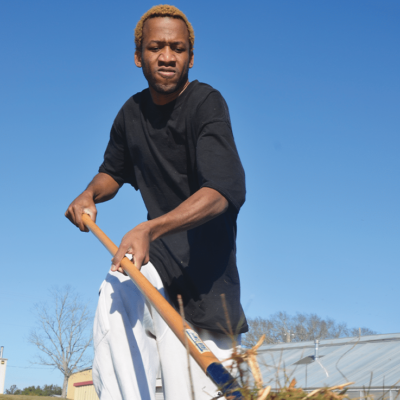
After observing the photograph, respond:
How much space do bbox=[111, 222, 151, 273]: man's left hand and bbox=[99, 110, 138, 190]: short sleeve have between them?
1.26m

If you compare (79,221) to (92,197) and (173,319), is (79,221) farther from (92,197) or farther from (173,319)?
(173,319)

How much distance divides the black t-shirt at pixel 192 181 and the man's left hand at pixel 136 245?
0.46 metres

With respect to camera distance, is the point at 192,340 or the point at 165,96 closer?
the point at 192,340

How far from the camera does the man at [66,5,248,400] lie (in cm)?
236

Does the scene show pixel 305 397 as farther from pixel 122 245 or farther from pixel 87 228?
pixel 87 228

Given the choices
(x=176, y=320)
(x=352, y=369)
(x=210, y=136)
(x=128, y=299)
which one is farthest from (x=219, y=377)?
(x=352, y=369)

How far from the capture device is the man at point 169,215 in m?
2.36

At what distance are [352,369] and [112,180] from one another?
19.5 m

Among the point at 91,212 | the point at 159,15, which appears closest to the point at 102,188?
the point at 91,212

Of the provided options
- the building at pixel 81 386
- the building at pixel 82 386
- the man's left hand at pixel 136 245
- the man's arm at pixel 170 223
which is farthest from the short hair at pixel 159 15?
the building at pixel 81 386

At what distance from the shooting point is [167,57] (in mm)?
2865

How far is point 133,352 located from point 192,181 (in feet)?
3.37

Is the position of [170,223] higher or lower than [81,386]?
lower

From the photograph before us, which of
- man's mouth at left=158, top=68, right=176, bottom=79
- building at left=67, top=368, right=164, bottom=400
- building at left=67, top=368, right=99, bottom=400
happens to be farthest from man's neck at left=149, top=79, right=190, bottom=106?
building at left=67, top=368, right=99, bottom=400
